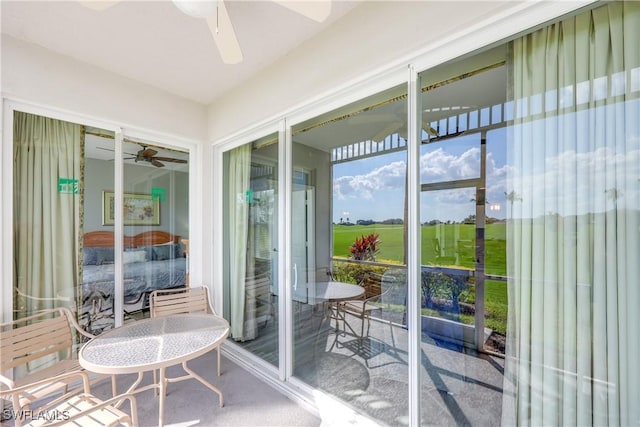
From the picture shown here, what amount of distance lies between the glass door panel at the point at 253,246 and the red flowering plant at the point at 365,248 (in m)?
0.86

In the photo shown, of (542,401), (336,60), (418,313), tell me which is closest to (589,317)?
(542,401)

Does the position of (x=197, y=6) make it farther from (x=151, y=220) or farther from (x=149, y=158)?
(x=151, y=220)

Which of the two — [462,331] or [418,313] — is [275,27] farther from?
[462,331]

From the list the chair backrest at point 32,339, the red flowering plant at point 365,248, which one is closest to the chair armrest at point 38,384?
the chair backrest at point 32,339

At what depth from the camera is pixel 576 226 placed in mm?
1159

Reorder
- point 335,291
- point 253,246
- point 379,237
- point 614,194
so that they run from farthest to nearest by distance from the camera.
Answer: point 253,246 < point 335,291 < point 379,237 < point 614,194

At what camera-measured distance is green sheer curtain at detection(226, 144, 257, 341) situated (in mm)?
2947

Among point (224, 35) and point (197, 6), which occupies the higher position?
point (224, 35)

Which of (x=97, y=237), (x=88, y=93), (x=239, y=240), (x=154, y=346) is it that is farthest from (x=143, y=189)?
(x=154, y=346)

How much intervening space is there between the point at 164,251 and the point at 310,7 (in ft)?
9.25

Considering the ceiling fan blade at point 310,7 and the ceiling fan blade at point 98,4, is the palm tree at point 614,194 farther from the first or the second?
the ceiling fan blade at point 98,4

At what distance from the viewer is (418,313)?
161 centimetres

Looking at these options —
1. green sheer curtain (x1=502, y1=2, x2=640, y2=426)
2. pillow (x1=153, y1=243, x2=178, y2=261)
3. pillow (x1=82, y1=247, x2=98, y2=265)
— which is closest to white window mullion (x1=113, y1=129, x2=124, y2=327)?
pillow (x1=82, y1=247, x2=98, y2=265)

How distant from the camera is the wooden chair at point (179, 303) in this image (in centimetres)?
257
